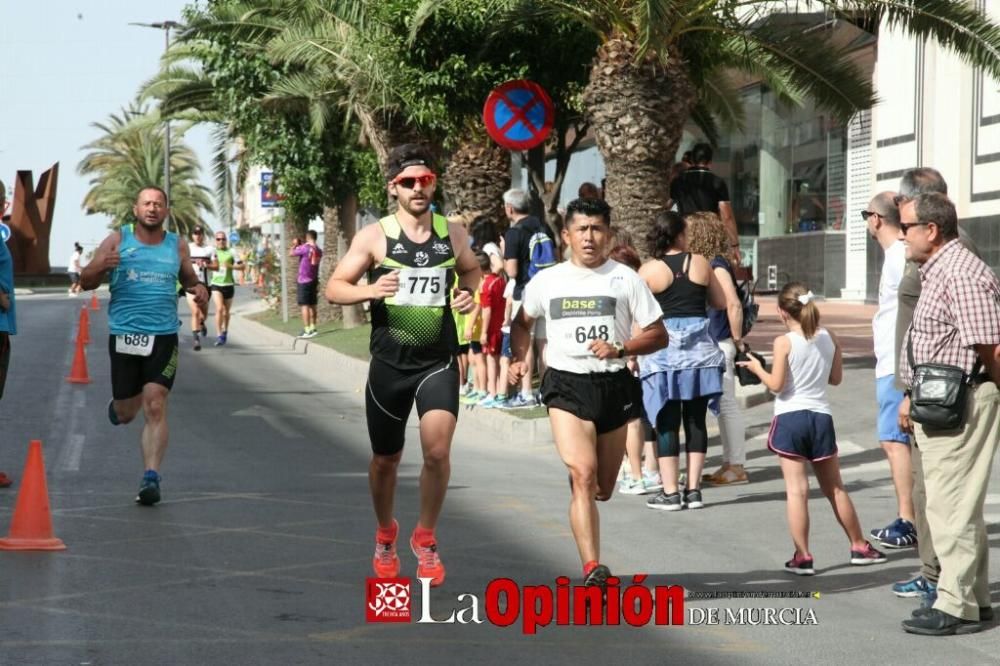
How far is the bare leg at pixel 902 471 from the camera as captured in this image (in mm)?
8594

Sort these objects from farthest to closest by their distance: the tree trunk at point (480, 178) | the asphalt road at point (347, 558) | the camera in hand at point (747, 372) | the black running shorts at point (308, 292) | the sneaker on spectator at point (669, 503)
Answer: the black running shorts at point (308, 292) → the tree trunk at point (480, 178) → the sneaker on spectator at point (669, 503) → the camera in hand at point (747, 372) → the asphalt road at point (347, 558)

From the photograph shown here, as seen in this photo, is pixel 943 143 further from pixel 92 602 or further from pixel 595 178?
pixel 92 602

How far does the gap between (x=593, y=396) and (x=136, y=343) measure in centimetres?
393

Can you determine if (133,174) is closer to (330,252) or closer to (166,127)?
(166,127)

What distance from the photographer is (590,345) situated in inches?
285

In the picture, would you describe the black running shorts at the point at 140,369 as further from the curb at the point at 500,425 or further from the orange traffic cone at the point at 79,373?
the orange traffic cone at the point at 79,373

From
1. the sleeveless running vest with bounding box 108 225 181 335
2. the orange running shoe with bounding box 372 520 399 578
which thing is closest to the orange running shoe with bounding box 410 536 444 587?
the orange running shoe with bounding box 372 520 399 578

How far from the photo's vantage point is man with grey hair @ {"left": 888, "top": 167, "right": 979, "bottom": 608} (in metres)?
7.03

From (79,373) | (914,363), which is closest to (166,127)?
(79,373)

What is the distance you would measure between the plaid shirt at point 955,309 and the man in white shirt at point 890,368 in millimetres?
1770

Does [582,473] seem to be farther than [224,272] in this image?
No

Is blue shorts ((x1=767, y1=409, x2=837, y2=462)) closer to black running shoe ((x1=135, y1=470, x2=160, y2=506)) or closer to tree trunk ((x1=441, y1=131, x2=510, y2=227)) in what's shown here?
black running shoe ((x1=135, y1=470, x2=160, y2=506))

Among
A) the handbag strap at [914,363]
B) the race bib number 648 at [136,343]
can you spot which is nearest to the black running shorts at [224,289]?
the race bib number 648 at [136,343]

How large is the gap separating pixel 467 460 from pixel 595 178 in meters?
34.4
